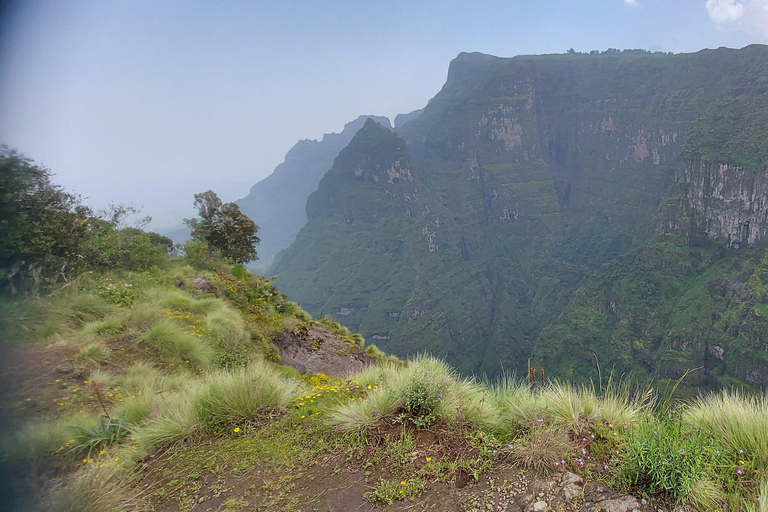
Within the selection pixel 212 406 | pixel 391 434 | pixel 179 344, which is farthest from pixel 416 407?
pixel 179 344

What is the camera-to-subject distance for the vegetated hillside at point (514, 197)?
289ft

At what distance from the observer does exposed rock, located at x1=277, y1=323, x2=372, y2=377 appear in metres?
9.30

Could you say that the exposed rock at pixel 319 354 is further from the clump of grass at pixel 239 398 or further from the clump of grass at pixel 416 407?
the clump of grass at pixel 416 407

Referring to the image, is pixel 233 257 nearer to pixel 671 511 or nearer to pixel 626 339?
pixel 671 511

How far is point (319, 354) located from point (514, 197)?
5147 inches

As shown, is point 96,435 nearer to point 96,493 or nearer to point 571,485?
point 96,493


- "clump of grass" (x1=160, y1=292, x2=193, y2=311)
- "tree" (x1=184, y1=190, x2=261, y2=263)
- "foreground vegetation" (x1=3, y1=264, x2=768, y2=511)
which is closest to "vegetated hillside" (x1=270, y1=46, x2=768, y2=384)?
"tree" (x1=184, y1=190, x2=261, y2=263)

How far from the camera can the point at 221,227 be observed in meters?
15.8

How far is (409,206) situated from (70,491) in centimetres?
12378

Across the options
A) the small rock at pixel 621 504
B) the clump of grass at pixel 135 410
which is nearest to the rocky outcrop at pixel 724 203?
the small rock at pixel 621 504

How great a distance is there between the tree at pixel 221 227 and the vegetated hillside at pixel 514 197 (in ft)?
217

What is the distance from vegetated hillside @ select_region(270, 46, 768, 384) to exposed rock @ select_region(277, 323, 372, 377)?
218 ft

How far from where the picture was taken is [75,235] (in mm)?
7902

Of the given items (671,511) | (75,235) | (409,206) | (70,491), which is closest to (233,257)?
(75,235)
